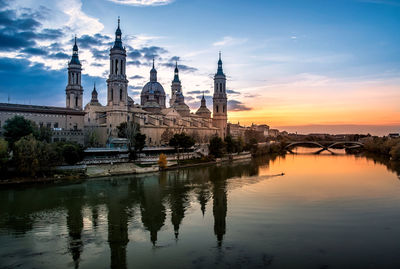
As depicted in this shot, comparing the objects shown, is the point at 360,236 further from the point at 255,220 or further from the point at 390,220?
the point at 255,220

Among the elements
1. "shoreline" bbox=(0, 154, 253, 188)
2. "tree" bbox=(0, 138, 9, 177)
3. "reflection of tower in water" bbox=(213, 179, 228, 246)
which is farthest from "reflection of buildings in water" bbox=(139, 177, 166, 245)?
"tree" bbox=(0, 138, 9, 177)

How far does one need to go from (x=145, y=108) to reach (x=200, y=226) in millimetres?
30767

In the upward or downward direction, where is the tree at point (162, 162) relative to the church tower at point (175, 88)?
downward

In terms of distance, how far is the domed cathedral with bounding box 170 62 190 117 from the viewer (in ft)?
155

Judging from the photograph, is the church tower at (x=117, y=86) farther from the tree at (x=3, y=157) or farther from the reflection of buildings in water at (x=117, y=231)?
the reflection of buildings in water at (x=117, y=231)

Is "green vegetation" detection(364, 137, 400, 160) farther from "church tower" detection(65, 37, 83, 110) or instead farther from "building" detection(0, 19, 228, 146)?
"church tower" detection(65, 37, 83, 110)

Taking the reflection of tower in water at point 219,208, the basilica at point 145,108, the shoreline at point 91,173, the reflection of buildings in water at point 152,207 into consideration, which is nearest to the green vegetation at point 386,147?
the shoreline at point 91,173

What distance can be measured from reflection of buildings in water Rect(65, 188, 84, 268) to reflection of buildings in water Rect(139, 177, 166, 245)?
6.80 feet

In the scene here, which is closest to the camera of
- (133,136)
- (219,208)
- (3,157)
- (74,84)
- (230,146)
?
(219,208)

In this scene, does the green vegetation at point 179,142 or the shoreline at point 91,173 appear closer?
the shoreline at point 91,173

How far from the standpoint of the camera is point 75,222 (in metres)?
11.7

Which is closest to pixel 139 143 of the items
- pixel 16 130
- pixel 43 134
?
pixel 43 134

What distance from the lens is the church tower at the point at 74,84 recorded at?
37.2m

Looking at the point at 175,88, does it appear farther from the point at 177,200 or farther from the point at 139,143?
the point at 177,200
